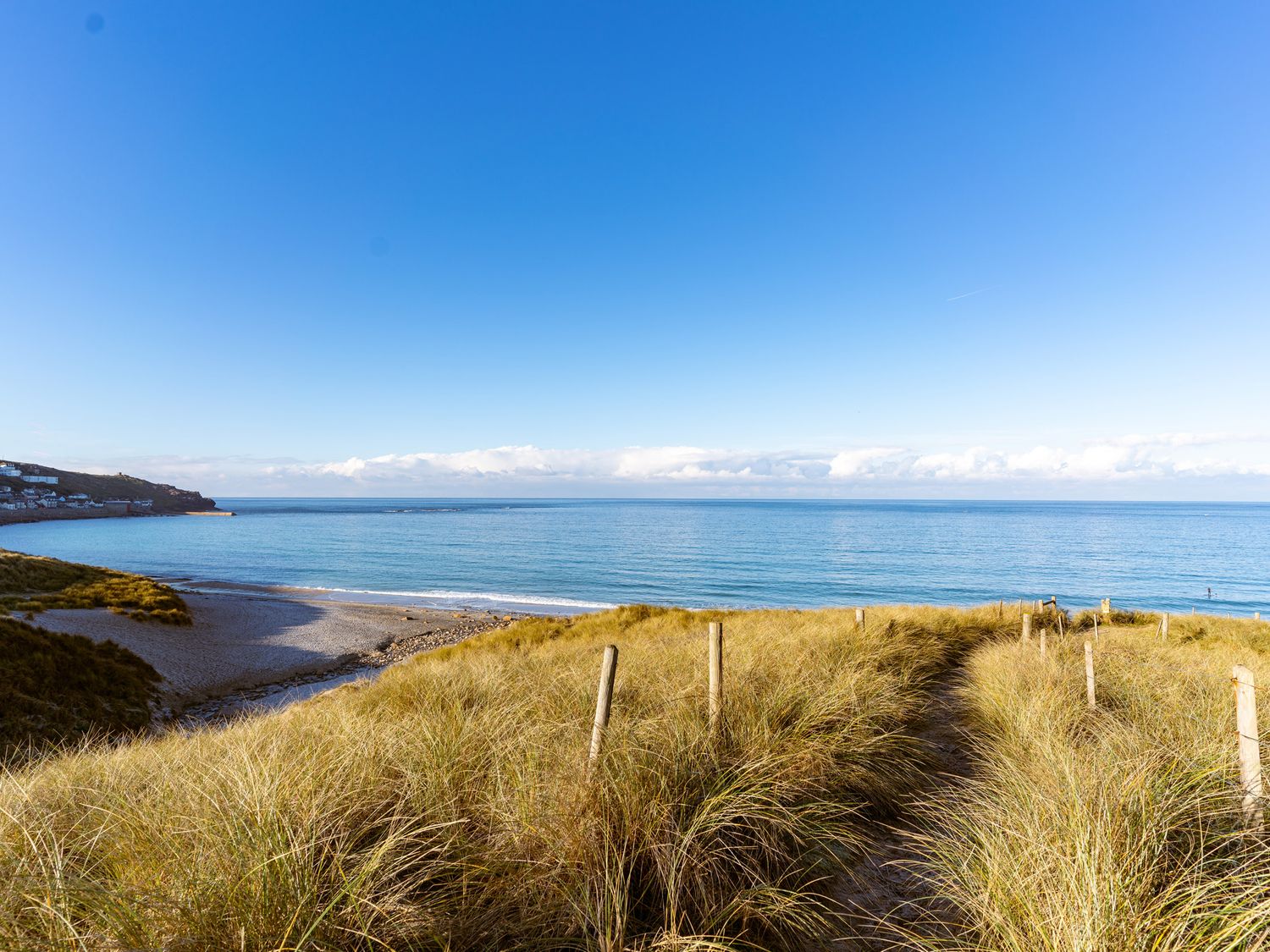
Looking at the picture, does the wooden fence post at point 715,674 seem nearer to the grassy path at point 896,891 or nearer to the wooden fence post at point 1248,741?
the grassy path at point 896,891

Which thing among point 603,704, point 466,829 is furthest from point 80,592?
point 603,704

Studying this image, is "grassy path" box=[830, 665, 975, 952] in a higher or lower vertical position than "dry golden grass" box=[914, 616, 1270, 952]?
lower

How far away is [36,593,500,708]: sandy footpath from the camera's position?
18.2 meters

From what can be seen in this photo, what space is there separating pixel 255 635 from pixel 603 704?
2591 cm

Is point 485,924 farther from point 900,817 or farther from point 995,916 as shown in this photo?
point 900,817

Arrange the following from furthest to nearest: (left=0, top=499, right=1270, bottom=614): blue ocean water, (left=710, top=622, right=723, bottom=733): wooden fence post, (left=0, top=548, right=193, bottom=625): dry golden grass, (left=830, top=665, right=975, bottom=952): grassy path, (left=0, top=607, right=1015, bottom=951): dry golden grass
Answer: (left=0, top=499, right=1270, bottom=614): blue ocean water → (left=0, top=548, right=193, bottom=625): dry golden grass → (left=710, top=622, right=723, bottom=733): wooden fence post → (left=830, top=665, right=975, bottom=952): grassy path → (left=0, top=607, right=1015, bottom=951): dry golden grass

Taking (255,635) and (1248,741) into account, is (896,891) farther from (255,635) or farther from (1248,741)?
(255,635)

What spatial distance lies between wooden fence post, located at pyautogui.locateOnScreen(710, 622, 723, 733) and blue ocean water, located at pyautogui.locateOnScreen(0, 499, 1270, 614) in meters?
26.4

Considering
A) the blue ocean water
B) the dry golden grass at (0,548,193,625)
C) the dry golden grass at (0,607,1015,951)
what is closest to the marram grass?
the dry golden grass at (0,607,1015,951)

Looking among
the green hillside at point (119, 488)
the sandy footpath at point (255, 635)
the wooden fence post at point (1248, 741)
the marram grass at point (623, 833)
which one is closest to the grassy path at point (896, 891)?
the marram grass at point (623, 833)

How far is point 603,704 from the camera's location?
13.9 feet

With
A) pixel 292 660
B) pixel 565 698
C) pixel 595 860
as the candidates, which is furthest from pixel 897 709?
pixel 292 660

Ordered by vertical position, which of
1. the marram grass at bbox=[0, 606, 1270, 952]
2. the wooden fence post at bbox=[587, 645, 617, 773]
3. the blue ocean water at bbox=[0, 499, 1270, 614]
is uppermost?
the wooden fence post at bbox=[587, 645, 617, 773]

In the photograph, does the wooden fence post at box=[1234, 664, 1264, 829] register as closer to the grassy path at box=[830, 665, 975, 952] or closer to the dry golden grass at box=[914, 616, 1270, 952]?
the dry golden grass at box=[914, 616, 1270, 952]
